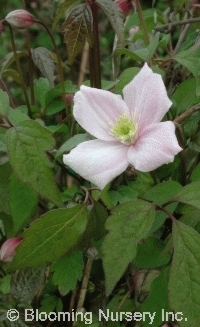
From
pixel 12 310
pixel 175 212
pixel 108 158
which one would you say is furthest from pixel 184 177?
pixel 12 310

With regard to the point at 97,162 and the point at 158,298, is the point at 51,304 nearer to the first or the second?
the point at 158,298

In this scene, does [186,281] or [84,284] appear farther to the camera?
[84,284]

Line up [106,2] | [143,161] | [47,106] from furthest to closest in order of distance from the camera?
[47,106] → [106,2] → [143,161]

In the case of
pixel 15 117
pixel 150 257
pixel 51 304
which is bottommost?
pixel 51 304

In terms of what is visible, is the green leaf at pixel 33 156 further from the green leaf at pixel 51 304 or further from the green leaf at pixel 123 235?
the green leaf at pixel 51 304

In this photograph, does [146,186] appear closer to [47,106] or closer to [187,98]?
[187,98]

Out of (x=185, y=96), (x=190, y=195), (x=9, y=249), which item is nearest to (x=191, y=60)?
(x=185, y=96)

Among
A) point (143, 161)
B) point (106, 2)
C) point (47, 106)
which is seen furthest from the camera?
point (47, 106)
